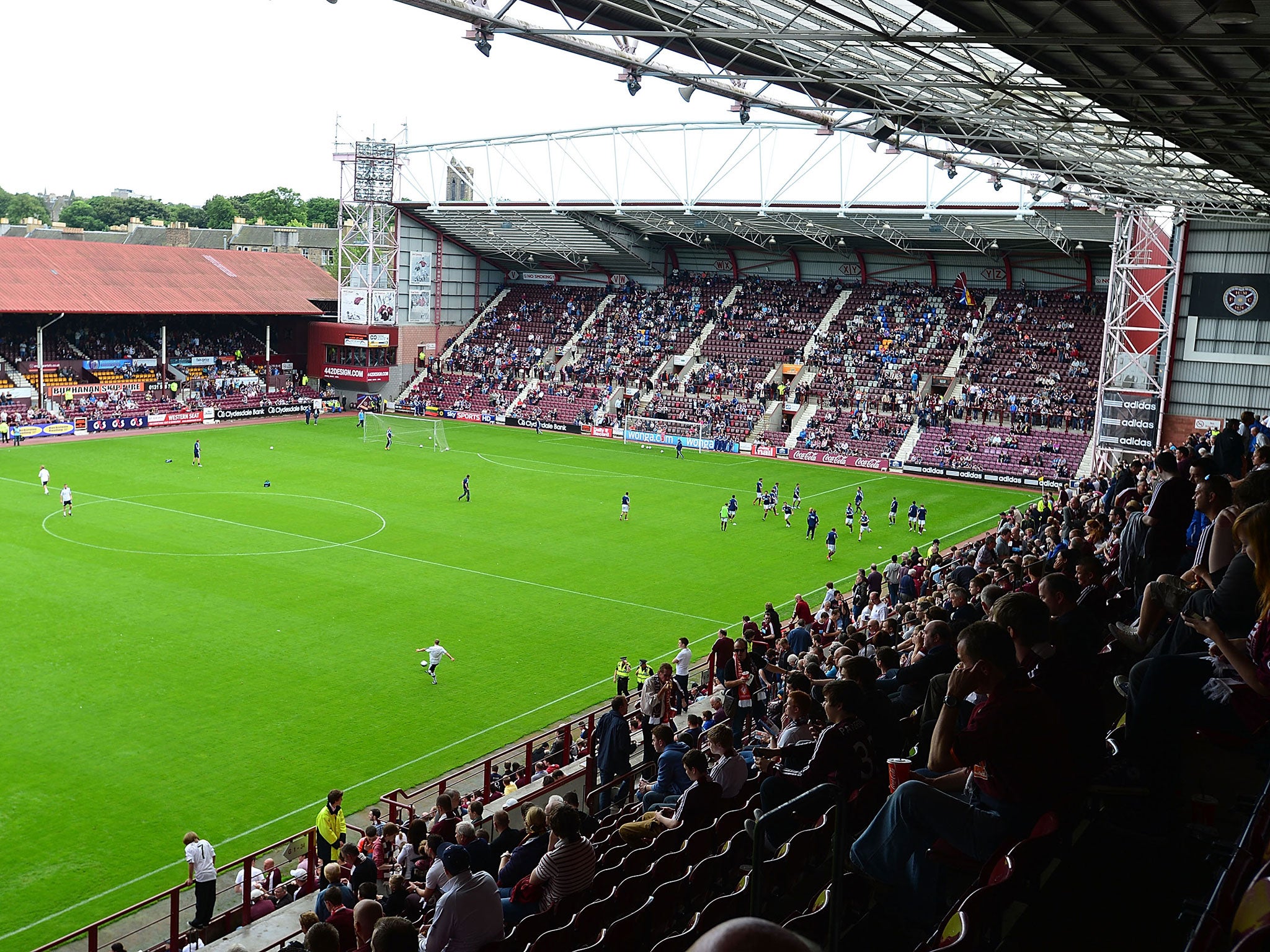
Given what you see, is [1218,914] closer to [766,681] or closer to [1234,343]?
[766,681]

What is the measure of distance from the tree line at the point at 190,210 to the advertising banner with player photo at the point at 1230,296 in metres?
111

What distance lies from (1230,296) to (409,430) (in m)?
42.1

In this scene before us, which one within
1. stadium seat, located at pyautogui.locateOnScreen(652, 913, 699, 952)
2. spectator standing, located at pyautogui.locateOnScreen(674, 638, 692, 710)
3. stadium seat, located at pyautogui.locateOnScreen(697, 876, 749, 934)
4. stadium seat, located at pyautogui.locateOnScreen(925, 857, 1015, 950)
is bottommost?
spectator standing, located at pyautogui.locateOnScreen(674, 638, 692, 710)

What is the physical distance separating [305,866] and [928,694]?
403 inches

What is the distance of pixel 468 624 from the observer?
28.0 meters

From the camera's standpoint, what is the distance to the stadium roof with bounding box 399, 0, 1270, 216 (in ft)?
44.7

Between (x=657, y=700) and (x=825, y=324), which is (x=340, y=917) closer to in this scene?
(x=657, y=700)

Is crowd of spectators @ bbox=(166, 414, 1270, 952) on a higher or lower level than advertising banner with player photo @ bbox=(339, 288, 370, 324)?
lower

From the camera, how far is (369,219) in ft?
239

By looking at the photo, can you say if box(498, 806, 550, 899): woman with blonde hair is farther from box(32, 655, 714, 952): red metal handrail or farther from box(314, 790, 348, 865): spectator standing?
box(314, 790, 348, 865): spectator standing

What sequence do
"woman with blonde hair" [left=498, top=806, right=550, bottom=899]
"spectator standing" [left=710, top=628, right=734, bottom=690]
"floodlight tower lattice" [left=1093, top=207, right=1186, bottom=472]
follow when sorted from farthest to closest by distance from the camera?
"floodlight tower lattice" [left=1093, top=207, right=1186, bottom=472] → "spectator standing" [left=710, top=628, right=734, bottom=690] → "woman with blonde hair" [left=498, top=806, right=550, bottom=899]

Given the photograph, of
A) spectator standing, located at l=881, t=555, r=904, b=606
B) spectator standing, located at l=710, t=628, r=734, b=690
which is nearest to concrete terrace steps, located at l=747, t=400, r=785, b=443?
spectator standing, located at l=881, t=555, r=904, b=606

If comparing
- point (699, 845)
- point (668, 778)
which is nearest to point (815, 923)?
point (699, 845)

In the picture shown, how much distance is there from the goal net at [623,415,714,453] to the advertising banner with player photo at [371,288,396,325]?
20694 millimetres
